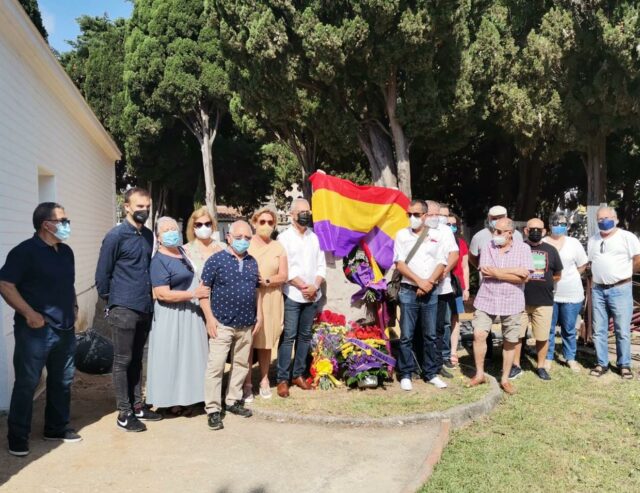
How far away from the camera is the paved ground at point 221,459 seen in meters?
3.70

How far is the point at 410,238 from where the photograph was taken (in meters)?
5.66

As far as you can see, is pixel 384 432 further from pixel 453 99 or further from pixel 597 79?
pixel 597 79

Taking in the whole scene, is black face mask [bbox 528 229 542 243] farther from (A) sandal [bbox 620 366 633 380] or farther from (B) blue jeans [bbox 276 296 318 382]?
(B) blue jeans [bbox 276 296 318 382]

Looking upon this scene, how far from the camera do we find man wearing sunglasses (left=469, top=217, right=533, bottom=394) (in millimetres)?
5621

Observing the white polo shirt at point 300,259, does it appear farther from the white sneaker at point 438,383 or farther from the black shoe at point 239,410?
the white sneaker at point 438,383

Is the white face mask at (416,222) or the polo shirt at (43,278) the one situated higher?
the white face mask at (416,222)

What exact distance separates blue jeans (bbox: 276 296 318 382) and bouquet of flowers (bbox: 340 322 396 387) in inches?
16.4

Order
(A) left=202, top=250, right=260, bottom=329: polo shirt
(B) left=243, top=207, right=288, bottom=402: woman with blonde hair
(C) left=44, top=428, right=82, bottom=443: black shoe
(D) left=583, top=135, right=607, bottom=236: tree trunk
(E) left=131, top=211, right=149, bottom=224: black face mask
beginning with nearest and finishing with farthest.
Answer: (C) left=44, top=428, right=82, bottom=443: black shoe, (E) left=131, top=211, right=149, bottom=224: black face mask, (A) left=202, top=250, right=260, bottom=329: polo shirt, (B) left=243, top=207, right=288, bottom=402: woman with blonde hair, (D) left=583, top=135, right=607, bottom=236: tree trunk

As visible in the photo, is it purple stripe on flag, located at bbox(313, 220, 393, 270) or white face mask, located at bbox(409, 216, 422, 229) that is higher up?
white face mask, located at bbox(409, 216, 422, 229)

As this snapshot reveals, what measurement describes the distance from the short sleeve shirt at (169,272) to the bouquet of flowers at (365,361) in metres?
1.85

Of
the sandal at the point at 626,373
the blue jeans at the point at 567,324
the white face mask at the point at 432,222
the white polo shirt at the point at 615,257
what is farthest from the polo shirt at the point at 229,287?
the sandal at the point at 626,373

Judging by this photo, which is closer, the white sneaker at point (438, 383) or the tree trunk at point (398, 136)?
the white sneaker at point (438, 383)

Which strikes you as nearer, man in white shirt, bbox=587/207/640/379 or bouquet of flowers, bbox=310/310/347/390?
bouquet of flowers, bbox=310/310/347/390

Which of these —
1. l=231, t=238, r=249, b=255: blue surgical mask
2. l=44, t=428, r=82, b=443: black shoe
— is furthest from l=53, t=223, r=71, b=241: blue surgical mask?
l=44, t=428, r=82, b=443: black shoe
